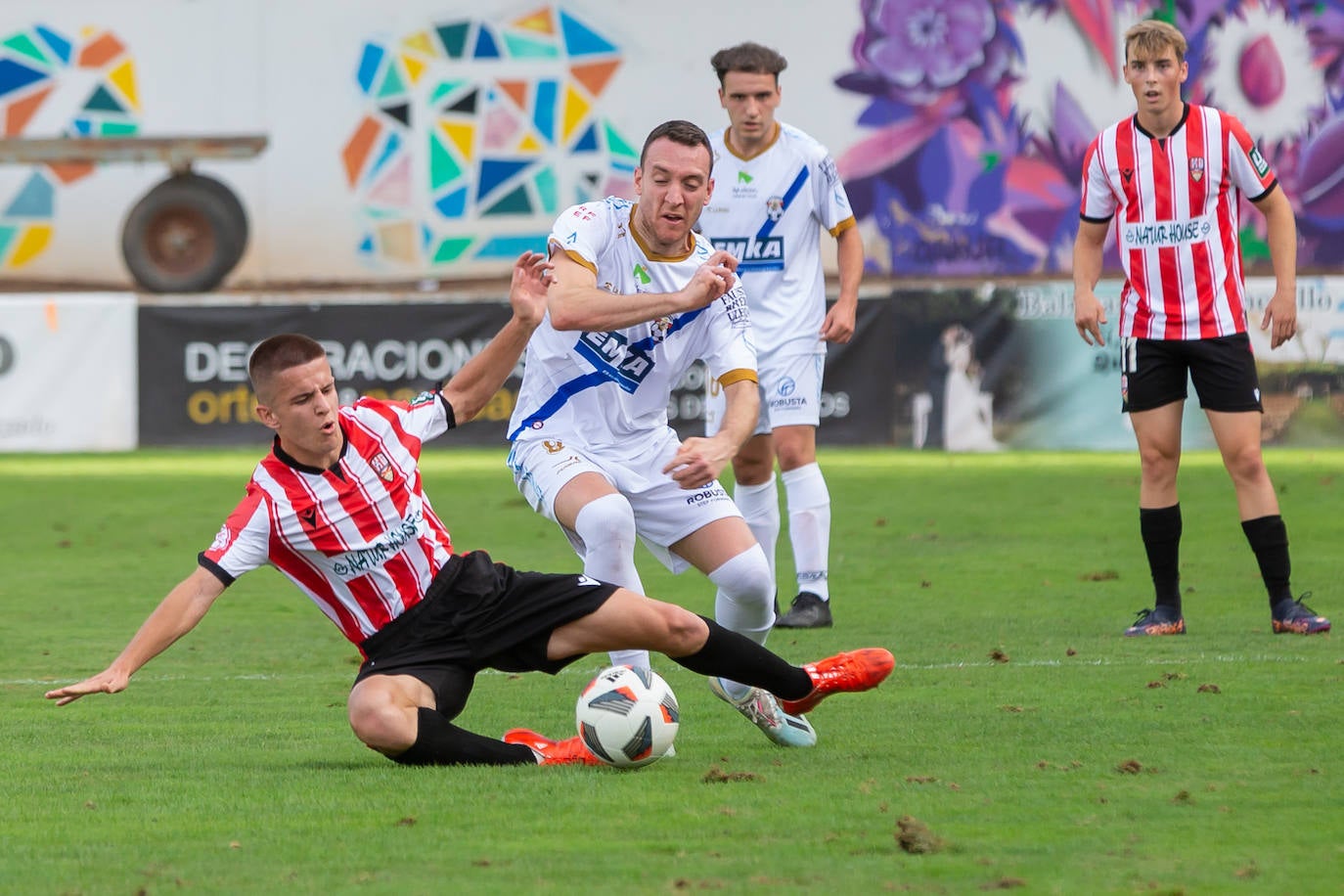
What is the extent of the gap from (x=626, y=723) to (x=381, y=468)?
0.97 meters

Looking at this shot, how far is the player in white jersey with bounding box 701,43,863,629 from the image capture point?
797cm

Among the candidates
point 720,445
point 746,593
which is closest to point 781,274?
point 746,593

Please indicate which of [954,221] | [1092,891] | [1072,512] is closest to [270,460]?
[1092,891]

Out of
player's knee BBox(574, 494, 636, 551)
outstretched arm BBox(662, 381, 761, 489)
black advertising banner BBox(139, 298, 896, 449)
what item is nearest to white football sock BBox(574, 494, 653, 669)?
player's knee BBox(574, 494, 636, 551)

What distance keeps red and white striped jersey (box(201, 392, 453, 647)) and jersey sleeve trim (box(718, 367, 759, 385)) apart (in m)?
0.90

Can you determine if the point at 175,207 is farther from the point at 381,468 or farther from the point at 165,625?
the point at 165,625

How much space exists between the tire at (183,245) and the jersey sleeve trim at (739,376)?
15.7 m

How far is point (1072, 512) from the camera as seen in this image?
39.3ft

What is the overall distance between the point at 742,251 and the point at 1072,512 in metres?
4.47

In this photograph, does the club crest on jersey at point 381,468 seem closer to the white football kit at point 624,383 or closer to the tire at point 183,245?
the white football kit at point 624,383

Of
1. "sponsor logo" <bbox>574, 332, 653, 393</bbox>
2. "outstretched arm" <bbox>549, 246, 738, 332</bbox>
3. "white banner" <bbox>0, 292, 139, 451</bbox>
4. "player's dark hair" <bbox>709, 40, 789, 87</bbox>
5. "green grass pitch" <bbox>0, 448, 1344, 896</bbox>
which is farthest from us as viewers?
"white banner" <bbox>0, 292, 139, 451</bbox>

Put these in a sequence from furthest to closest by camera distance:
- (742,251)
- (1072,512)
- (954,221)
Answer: (954,221) → (1072,512) → (742,251)

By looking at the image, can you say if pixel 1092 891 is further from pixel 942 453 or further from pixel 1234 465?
pixel 942 453

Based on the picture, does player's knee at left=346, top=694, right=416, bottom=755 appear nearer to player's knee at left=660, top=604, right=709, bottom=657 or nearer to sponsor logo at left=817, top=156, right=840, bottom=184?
player's knee at left=660, top=604, right=709, bottom=657
